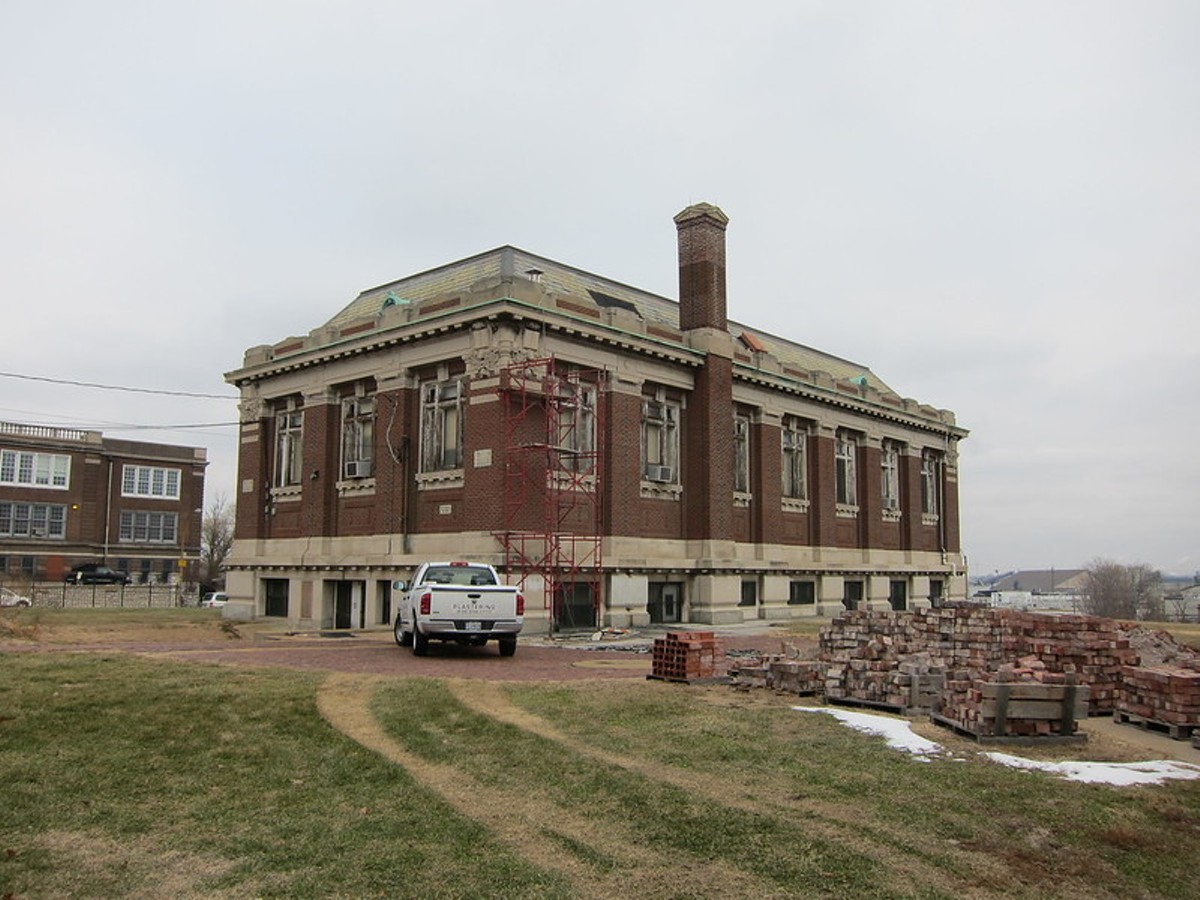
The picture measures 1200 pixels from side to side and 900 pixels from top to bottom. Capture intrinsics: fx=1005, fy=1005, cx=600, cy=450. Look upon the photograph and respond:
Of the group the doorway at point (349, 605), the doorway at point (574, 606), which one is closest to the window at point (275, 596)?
the doorway at point (349, 605)

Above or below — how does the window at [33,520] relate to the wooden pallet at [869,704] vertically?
above

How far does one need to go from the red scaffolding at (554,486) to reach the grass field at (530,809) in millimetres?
14517

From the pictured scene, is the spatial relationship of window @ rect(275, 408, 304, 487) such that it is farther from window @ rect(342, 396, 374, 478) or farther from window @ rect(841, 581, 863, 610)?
window @ rect(841, 581, 863, 610)

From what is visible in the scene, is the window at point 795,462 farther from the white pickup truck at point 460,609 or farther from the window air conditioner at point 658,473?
the white pickup truck at point 460,609

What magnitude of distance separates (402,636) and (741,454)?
18.3 m

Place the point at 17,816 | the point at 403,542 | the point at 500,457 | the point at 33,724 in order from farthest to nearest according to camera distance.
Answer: the point at 403,542, the point at 500,457, the point at 33,724, the point at 17,816

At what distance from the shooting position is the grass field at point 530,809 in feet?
23.2

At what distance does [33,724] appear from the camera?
38.5 feet

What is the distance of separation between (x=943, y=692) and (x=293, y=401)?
28.2 m

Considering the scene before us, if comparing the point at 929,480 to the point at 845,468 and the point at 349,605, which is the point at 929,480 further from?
the point at 349,605

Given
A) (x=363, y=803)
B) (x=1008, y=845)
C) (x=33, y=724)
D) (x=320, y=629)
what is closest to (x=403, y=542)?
(x=320, y=629)

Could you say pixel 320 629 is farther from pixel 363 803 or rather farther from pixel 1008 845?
pixel 1008 845

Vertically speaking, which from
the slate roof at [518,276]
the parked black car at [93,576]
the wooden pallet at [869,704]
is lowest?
the wooden pallet at [869,704]

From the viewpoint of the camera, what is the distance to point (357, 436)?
33156 mm
